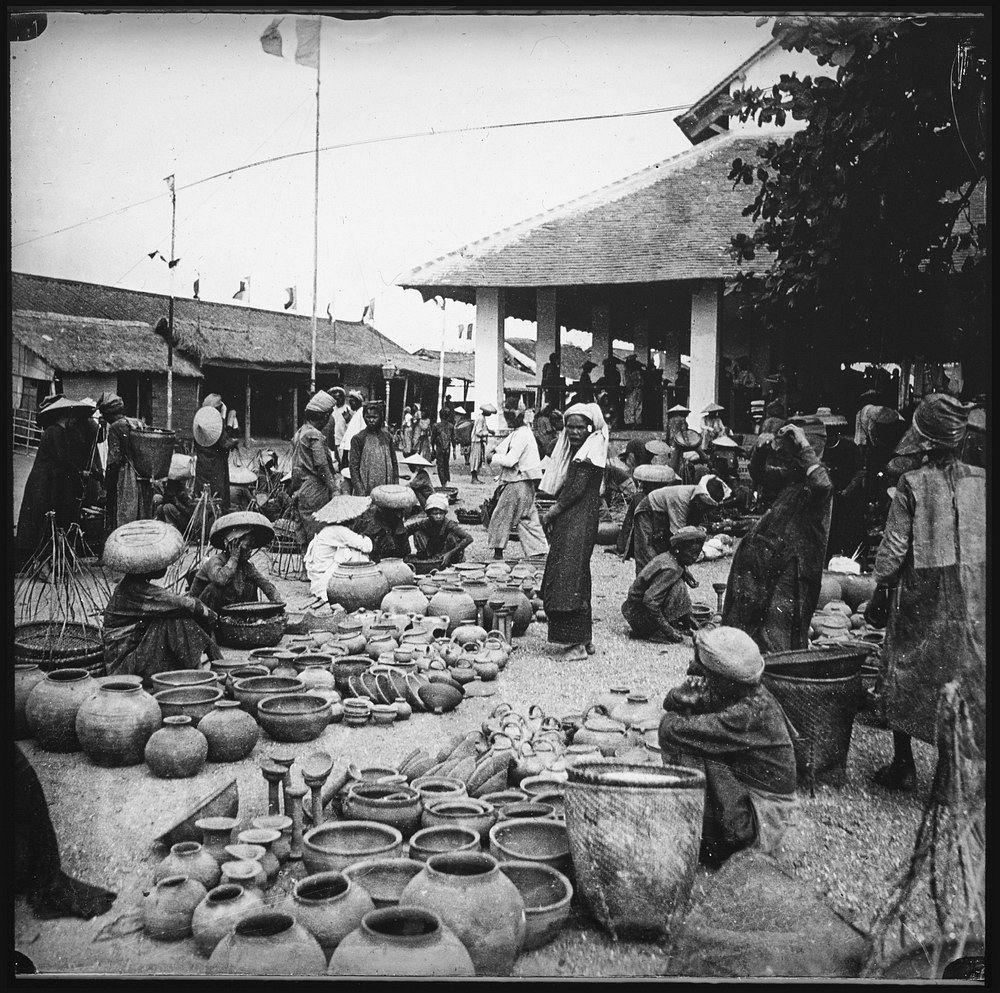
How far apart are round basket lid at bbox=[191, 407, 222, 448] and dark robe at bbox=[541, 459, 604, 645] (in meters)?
3.70

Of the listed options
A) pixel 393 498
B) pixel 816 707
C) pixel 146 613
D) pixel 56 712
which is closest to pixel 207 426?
pixel 393 498

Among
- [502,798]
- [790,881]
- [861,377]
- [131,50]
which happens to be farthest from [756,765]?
[861,377]

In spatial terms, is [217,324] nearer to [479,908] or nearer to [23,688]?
[23,688]

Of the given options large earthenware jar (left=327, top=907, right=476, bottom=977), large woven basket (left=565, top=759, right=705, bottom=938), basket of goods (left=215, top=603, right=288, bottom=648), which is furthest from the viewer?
basket of goods (left=215, top=603, right=288, bottom=648)

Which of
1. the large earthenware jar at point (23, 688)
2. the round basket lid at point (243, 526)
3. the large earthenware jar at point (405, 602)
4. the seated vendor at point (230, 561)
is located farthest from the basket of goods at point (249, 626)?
the large earthenware jar at point (23, 688)

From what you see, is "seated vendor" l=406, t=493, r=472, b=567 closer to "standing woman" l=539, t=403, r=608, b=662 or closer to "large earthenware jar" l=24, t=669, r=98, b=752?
"standing woman" l=539, t=403, r=608, b=662

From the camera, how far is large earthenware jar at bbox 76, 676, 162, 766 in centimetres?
431

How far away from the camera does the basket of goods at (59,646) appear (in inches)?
198

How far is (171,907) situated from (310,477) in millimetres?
6827

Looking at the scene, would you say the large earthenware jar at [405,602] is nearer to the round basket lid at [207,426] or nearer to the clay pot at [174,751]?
the round basket lid at [207,426]

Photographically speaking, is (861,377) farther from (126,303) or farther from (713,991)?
(126,303)

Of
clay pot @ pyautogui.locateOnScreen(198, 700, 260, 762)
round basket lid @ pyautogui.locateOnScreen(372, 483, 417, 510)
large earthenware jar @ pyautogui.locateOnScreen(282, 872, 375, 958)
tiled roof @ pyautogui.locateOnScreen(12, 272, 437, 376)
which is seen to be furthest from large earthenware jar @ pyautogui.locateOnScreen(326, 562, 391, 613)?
large earthenware jar @ pyautogui.locateOnScreen(282, 872, 375, 958)

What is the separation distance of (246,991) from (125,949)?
529 millimetres

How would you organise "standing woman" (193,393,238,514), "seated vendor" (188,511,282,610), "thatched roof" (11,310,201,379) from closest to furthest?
"thatched roof" (11,310,201,379)
"seated vendor" (188,511,282,610)
"standing woman" (193,393,238,514)
